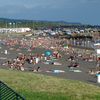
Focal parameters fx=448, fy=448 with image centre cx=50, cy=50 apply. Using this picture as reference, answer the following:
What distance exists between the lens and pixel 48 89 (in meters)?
19.8

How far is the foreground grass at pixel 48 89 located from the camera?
710 inches

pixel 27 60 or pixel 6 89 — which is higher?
pixel 6 89

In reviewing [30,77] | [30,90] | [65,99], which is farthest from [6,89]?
[30,77]

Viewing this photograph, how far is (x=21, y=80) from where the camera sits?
72.9 feet

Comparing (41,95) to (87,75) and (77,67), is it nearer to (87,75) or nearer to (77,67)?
(87,75)

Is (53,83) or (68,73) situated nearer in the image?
(53,83)

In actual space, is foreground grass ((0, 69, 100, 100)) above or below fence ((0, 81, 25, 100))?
below

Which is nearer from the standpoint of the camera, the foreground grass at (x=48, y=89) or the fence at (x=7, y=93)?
the fence at (x=7, y=93)

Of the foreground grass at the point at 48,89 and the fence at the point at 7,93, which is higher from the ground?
the fence at the point at 7,93

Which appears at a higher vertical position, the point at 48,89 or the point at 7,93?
the point at 7,93

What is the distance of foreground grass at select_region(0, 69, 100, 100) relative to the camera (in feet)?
59.2

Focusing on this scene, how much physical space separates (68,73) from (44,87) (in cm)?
1493

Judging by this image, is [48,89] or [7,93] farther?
[48,89]

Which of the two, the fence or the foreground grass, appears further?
the foreground grass
